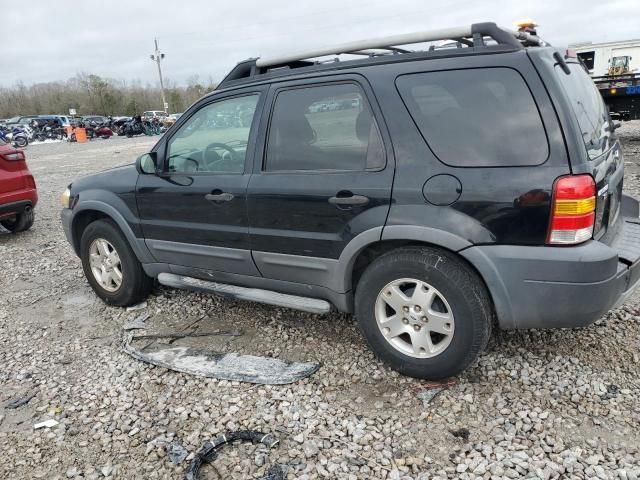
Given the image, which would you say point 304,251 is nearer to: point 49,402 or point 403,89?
point 403,89

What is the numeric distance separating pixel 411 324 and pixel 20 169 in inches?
242

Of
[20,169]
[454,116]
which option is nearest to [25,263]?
[20,169]

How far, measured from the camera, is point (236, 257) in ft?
11.7

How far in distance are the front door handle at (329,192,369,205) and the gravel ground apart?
42.6 inches

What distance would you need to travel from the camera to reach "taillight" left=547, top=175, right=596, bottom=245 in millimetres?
2434

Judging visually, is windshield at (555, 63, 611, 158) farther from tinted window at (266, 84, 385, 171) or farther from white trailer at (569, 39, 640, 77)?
white trailer at (569, 39, 640, 77)

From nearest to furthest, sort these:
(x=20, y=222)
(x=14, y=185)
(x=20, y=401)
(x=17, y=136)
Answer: (x=20, y=401)
(x=14, y=185)
(x=20, y=222)
(x=17, y=136)

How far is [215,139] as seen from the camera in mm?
3689

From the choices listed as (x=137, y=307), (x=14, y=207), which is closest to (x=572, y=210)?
(x=137, y=307)

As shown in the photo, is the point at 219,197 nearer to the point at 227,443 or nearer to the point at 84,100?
the point at 227,443

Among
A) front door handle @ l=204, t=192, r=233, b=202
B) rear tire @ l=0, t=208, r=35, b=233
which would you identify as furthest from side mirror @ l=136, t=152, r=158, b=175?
rear tire @ l=0, t=208, r=35, b=233

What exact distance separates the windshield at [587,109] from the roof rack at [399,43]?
0.31 m

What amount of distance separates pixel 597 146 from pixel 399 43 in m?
1.25

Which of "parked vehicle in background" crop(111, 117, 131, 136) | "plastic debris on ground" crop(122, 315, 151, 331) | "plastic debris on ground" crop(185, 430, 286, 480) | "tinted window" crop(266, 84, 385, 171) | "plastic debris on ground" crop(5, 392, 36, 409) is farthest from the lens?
"parked vehicle in background" crop(111, 117, 131, 136)
